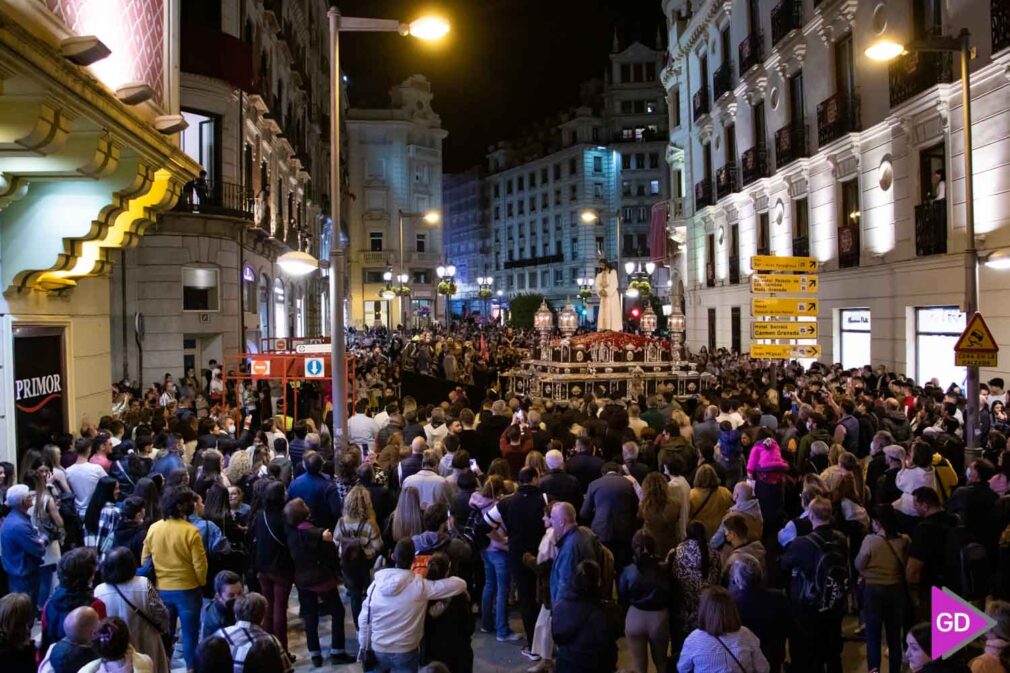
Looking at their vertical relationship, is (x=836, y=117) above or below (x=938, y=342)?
above

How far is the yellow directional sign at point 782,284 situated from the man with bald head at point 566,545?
972 centimetres

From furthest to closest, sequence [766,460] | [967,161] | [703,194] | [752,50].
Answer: [703,194]
[752,50]
[967,161]
[766,460]

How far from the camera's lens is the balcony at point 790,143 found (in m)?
24.1

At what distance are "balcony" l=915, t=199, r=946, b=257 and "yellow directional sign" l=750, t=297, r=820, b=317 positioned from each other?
3912 millimetres

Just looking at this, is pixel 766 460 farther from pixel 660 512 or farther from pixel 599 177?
pixel 599 177

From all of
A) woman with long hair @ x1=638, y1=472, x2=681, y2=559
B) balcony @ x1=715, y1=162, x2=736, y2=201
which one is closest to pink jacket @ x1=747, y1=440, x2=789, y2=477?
woman with long hair @ x1=638, y1=472, x2=681, y2=559

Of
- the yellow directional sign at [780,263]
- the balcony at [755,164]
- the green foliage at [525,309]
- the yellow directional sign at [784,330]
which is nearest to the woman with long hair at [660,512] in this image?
the yellow directional sign at [780,263]

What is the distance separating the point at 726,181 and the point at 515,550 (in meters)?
25.4

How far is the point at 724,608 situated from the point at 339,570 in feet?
12.5

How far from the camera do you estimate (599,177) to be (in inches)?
3206

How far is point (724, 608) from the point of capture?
16.0ft

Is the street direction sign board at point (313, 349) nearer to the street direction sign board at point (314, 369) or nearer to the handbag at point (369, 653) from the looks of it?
the street direction sign board at point (314, 369)

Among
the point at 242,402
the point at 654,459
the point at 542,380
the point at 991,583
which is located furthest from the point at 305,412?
the point at 991,583

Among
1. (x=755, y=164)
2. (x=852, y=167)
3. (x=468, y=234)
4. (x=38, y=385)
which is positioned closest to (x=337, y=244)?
(x=38, y=385)
